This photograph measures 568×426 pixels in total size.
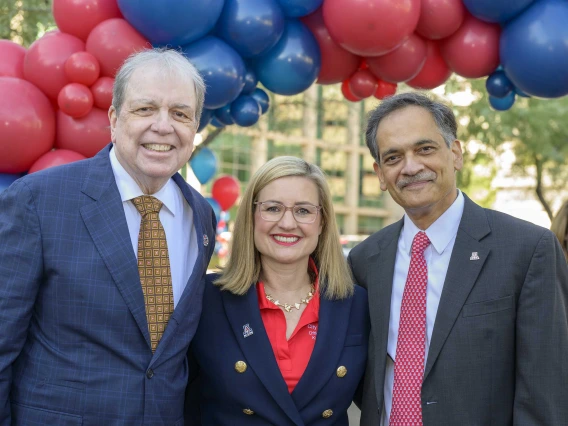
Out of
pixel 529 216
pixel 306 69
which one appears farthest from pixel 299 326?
pixel 529 216

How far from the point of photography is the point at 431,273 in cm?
311

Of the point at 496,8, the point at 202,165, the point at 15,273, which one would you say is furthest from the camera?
the point at 202,165

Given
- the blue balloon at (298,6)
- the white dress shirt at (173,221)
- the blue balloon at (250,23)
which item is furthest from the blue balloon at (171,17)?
the white dress shirt at (173,221)

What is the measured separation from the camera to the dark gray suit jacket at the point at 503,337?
283 cm

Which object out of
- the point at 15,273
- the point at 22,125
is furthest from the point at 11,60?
the point at 15,273

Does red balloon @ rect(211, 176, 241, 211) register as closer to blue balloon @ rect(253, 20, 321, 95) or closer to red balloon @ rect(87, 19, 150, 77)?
blue balloon @ rect(253, 20, 321, 95)

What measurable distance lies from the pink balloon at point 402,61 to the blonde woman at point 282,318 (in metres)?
2.04

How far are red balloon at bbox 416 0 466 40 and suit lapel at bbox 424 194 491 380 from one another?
7.54ft

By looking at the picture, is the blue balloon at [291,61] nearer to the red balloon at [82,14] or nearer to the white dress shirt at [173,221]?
the red balloon at [82,14]

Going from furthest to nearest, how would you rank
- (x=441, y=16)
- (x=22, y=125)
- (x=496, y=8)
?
(x=441, y=16), (x=496, y=8), (x=22, y=125)

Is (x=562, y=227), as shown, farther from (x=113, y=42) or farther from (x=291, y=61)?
(x=113, y=42)

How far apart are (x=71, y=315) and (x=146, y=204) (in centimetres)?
57

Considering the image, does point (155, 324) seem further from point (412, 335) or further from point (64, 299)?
point (412, 335)

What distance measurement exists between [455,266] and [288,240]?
81 centimetres
